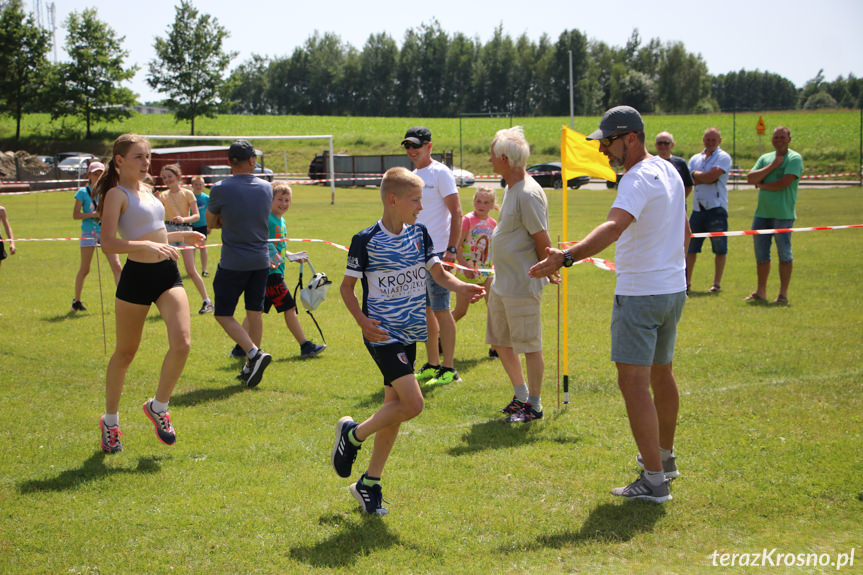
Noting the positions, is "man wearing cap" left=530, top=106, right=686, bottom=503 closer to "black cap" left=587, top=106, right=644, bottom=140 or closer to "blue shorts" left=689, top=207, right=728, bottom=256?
"black cap" left=587, top=106, right=644, bottom=140

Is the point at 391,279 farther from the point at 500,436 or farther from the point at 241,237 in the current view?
the point at 241,237

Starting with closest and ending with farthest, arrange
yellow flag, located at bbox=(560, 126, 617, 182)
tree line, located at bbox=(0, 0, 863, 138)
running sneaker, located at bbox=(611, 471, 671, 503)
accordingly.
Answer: running sneaker, located at bbox=(611, 471, 671, 503)
yellow flag, located at bbox=(560, 126, 617, 182)
tree line, located at bbox=(0, 0, 863, 138)

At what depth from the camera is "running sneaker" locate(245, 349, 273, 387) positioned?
6.66m

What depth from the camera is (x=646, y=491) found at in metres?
4.28

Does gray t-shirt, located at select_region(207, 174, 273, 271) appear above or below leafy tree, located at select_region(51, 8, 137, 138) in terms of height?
below

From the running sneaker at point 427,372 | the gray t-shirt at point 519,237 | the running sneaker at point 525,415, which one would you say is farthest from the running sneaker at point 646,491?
the running sneaker at point 427,372

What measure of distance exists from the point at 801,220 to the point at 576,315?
45.8 feet

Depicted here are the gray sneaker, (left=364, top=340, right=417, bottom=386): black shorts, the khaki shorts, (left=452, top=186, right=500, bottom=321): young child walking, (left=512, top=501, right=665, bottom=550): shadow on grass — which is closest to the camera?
(left=512, top=501, right=665, bottom=550): shadow on grass

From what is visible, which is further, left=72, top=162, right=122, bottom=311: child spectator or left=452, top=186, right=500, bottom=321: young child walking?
left=72, top=162, right=122, bottom=311: child spectator

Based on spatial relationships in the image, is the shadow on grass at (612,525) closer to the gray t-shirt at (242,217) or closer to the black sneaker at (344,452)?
the black sneaker at (344,452)

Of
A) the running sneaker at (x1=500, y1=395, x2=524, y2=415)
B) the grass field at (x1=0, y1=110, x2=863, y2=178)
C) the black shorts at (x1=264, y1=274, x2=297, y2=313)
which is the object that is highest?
the grass field at (x1=0, y1=110, x2=863, y2=178)

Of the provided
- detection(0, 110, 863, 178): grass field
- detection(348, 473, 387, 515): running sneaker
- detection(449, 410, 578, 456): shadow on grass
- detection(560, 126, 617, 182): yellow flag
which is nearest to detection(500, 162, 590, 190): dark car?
detection(0, 110, 863, 178): grass field

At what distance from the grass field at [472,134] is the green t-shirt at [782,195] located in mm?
32163

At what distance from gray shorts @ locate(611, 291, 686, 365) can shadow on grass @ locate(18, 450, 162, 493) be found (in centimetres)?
311
